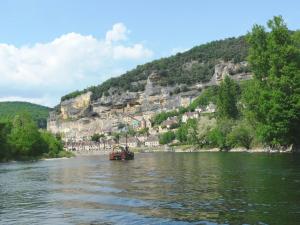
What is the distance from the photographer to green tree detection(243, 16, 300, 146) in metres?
72.8

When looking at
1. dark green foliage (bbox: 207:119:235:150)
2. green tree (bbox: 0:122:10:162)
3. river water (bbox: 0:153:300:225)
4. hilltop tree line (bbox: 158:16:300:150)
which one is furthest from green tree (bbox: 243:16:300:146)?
green tree (bbox: 0:122:10:162)

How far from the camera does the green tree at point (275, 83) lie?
72812mm

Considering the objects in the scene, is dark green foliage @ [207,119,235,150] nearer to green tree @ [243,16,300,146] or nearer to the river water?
green tree @ [243,16,300,146]

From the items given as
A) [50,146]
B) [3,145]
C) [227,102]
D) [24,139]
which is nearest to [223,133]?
[227,102]

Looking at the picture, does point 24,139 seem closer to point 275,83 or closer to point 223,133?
point 223,133

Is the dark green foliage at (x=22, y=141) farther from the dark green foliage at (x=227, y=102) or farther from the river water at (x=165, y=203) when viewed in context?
the river water at (x=165, y=203)

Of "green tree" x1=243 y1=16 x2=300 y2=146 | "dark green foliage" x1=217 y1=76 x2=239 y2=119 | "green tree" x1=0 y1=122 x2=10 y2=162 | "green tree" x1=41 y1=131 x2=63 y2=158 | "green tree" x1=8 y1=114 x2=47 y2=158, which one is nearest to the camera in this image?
"green tree" x1=243 y1=16 x2=300 y2=146

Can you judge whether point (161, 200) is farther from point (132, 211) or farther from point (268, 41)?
point (268, 41)

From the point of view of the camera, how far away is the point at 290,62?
7369 centimetres

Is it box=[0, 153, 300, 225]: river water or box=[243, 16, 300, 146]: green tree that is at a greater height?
box=[243, 16, 300, 146]: green tree

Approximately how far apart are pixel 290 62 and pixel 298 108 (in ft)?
23.3

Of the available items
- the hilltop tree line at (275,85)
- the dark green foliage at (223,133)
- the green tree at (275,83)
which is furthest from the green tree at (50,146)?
the green tree at (275,83)

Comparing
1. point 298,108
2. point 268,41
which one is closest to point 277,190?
point 298,108

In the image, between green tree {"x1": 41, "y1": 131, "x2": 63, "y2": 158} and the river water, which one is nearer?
the river water
